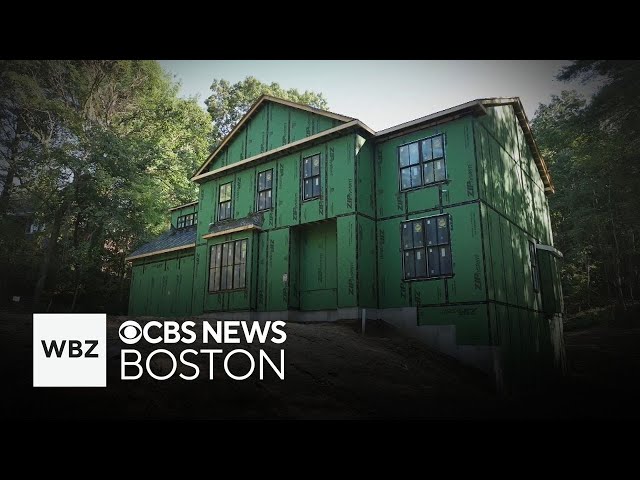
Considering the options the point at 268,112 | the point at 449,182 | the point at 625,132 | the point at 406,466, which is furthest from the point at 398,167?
the point at 625,132

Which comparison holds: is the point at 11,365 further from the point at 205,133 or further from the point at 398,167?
the point at 205,133

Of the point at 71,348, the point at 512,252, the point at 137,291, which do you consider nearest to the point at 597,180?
the point at 512,252

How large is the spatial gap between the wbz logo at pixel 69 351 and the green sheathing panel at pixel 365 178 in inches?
344

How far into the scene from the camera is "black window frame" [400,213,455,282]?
1306cm

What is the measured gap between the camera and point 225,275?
1730 centimetres

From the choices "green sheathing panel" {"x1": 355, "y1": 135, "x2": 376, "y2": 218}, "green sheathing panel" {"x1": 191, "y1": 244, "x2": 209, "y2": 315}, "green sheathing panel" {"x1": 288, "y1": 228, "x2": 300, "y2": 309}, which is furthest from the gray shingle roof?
"green sheathing panel" {"x1": 355, "y1": 135, "x2": 376, "y2": 218}

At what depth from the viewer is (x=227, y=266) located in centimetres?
1731

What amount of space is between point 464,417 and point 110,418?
617 cm

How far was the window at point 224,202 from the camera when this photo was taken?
18.5 meters

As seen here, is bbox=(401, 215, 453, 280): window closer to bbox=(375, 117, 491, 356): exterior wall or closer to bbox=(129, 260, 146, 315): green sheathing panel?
bbox=(375, 117, 491, 356): exterior wall

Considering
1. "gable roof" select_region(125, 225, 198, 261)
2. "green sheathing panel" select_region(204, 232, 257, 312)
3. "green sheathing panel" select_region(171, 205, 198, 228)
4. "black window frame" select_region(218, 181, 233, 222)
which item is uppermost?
"green sheathing panel" select_region(171, 205, 198, 228)

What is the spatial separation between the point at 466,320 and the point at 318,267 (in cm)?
542

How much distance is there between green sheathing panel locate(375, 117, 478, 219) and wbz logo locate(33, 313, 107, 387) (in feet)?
31.4

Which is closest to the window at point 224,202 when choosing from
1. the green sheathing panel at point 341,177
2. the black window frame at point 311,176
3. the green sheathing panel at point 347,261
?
the black window frame at point 311,176
